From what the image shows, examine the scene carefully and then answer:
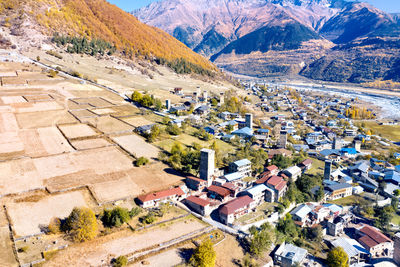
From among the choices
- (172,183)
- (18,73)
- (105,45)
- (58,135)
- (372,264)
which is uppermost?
(105,45)

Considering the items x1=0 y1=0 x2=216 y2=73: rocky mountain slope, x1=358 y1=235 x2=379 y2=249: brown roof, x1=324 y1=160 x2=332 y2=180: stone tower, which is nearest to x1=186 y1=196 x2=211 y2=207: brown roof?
x1=358 y1=235 x2=379 y2=249: brown roof

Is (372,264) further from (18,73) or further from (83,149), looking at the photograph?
(18,73)

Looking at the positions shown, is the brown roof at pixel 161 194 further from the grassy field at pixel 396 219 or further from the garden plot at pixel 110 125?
the grassy field at pixel 396 219

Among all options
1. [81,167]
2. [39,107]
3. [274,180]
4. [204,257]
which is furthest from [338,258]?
[39,107]

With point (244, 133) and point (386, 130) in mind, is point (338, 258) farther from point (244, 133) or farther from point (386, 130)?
point (386, 130)

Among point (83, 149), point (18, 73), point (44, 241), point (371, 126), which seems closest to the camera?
point (44, 241)

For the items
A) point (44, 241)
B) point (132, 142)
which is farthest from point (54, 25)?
point (44, 241)
